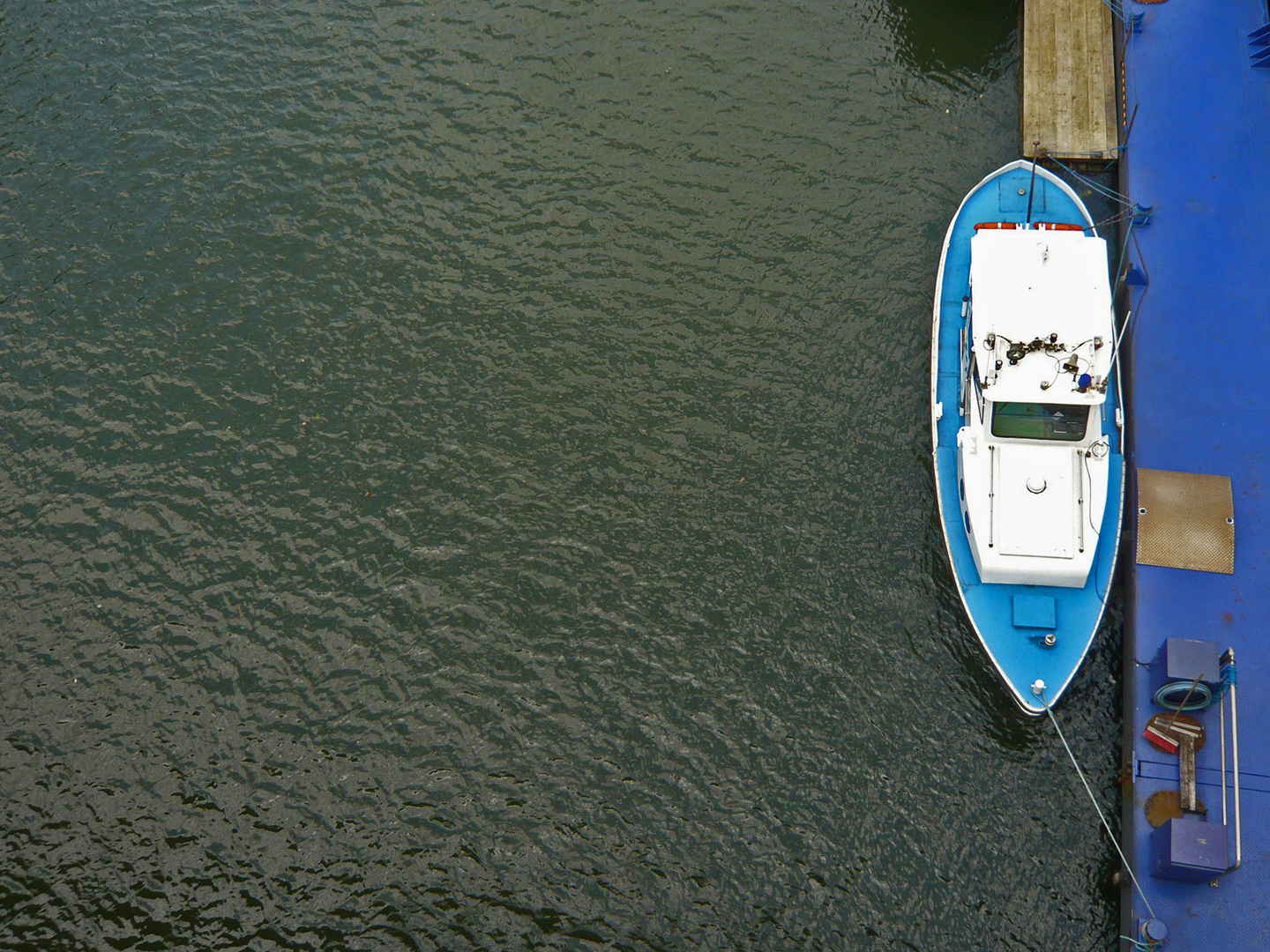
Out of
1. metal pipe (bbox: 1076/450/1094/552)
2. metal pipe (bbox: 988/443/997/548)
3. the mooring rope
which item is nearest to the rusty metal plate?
metal pipe (bbox: 1076/450/1094/552)

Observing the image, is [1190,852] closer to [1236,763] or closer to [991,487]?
[1236,763]

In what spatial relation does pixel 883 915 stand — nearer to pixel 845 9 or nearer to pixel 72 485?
pixel 72 485

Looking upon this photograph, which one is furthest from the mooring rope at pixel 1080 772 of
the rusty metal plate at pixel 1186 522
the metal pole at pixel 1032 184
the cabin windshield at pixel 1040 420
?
the metal pole at pixel 1032 184

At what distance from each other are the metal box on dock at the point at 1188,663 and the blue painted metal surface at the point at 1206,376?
0.98ft

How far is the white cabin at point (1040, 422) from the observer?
2133 centimetres

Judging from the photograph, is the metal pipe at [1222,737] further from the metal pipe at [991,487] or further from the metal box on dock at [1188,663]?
the metal pipe at [991,487]

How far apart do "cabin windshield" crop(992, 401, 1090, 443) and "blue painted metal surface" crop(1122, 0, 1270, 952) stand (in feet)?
7.15

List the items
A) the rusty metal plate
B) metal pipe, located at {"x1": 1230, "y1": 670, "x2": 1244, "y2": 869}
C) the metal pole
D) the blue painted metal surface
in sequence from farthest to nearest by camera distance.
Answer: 1. the metal pole
2. the rusty metal plate
3. the blue painted metal surface
4. metal pipe, located at {"x1": 1230, "y1": 670, "x2": 1244, "y2": 869}

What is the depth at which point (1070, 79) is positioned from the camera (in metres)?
28.2

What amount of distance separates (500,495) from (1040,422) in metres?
12.3

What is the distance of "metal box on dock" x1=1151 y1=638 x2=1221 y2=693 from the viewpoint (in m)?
19.6

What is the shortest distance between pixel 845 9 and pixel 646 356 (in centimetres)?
1356

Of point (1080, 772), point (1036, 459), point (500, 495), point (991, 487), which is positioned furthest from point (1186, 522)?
point (500, 495)

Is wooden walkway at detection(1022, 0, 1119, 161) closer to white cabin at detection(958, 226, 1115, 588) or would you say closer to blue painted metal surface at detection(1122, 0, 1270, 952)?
blue painted metal surface at detection(1122, 0, 1270, 952)
